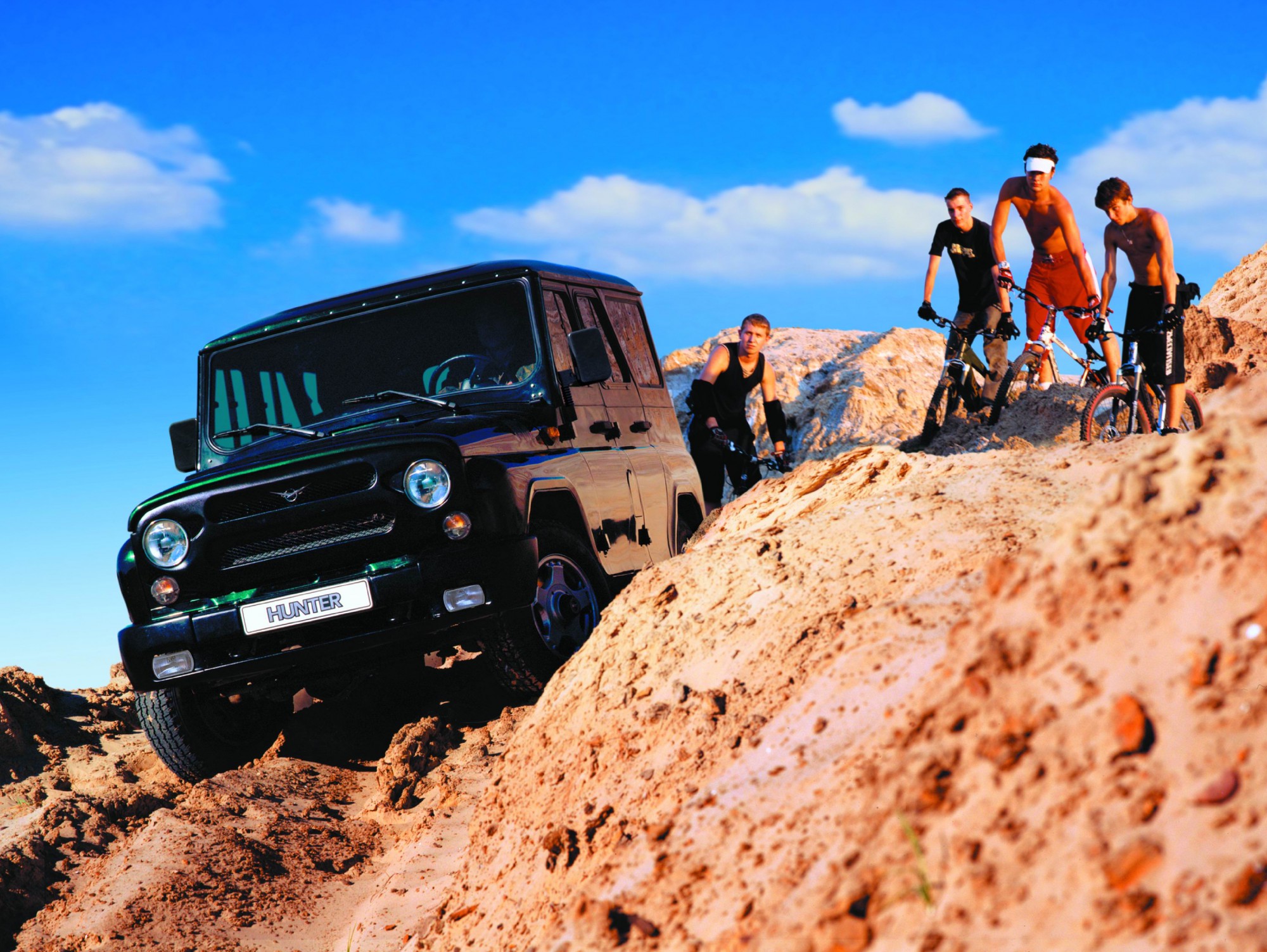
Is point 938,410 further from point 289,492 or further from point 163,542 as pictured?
point 163,542

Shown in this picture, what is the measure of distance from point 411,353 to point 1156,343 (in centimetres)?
589

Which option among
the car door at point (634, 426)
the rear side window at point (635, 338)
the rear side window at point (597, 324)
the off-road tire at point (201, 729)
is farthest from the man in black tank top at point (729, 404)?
the off-road tire at point (201, 729)

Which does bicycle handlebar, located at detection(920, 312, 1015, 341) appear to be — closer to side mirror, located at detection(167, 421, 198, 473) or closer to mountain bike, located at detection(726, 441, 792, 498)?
mountain bike, located at detection(726, 441, 792, 498)

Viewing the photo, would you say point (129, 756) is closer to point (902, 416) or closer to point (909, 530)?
point (909, 530)

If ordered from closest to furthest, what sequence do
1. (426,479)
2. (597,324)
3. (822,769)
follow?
1. (822,769)
2. (426,479)
3. (597,324)

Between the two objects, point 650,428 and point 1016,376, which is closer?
point 650,428

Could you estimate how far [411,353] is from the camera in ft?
20.9

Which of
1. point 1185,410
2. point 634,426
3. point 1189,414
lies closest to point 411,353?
point 634,426

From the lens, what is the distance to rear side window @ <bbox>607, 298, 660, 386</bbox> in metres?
7.59

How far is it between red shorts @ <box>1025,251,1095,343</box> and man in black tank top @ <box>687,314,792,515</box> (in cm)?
269

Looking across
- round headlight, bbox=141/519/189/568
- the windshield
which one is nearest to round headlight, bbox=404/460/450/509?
the windshield

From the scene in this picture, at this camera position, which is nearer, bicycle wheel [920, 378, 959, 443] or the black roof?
the black roof

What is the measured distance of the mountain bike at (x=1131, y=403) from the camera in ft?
29.4

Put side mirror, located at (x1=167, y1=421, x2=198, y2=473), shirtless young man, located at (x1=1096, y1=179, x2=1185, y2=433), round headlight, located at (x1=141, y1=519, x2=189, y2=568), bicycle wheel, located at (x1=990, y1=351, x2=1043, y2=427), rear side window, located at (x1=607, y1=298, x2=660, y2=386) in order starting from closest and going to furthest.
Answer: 1. round headlight, located at (x1=141, y1=519, x2=189, y2=568)
2. side mirror, located at (x1=167, y1=421, x2=198, y2=473)
3. rear side window, located at (x1=607, y1=298, x2=660, y2=386)
4. shirtless young man, located at (x1=1096, y1=179, x2=1185, y2=433)
5. bicycle wheel, located at (x1=990, y1=351, x2=1043, y2=427)
